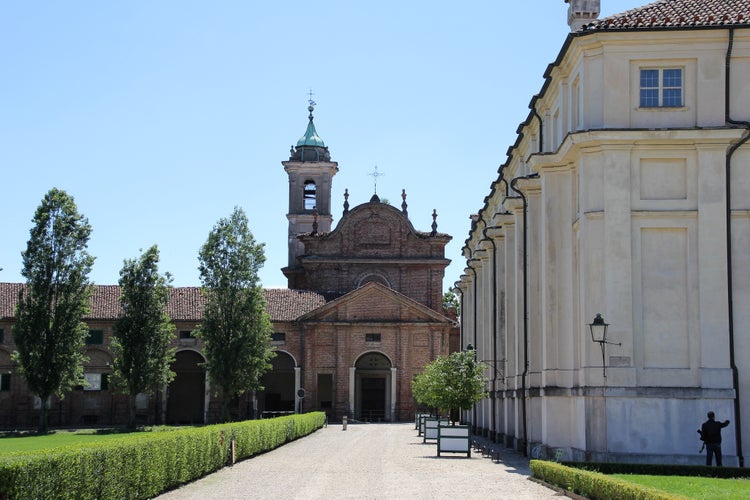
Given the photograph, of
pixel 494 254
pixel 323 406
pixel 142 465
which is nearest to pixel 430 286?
pixel 323 406

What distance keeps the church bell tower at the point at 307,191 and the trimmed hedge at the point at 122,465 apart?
53415 mm

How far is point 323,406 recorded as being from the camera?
68375mm

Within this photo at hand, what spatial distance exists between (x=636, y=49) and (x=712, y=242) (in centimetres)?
514

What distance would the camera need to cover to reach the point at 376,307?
67.6 meters

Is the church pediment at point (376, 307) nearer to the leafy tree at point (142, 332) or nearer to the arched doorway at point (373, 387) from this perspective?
the arched doorway at point (373, 387)

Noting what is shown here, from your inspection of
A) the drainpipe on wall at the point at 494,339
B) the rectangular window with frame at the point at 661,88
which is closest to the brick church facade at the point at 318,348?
the drainpipe on wall at the point at 494,339

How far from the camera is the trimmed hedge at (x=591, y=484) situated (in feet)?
46.9

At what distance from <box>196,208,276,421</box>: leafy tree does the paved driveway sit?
75.5 feet

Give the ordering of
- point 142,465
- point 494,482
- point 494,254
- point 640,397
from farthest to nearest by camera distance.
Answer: point 494,254
point 640,397
point 494,482
point 142,465

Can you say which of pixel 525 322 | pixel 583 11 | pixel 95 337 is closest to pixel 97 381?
pixel 95 337

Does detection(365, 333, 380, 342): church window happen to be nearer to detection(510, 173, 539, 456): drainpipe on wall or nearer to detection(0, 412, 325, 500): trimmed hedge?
detection(510, 173, 539, 456): drainpipe on wall

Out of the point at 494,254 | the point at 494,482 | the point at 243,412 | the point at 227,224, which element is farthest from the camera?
the point at 243,412

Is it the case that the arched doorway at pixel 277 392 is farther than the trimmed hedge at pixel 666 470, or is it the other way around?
the arched doorway at pixel 277 392

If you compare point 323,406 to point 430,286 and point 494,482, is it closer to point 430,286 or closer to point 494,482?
point 430,286
